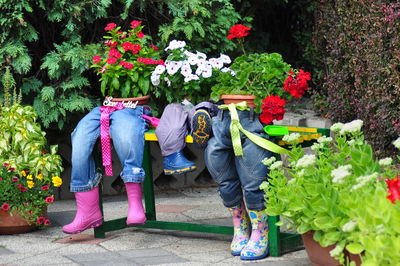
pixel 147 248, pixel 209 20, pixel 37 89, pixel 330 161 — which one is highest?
pixel 209 20

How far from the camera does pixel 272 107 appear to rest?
A: 14.5 feet

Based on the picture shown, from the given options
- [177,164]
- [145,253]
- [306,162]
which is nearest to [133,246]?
[145,253]

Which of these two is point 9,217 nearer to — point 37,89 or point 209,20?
point 37,89

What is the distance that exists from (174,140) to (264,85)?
2.11 feet

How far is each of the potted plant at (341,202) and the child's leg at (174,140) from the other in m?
0.74

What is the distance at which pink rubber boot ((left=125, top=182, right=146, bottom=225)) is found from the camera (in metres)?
4.72

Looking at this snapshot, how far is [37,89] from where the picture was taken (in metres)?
6.24

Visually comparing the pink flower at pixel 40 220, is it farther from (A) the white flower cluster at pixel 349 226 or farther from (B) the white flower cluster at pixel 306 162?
(A) the white flower cluster at pixel 349 226

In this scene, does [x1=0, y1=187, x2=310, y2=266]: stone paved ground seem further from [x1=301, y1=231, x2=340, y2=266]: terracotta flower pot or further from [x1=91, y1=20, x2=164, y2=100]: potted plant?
[x1=91, y1=20, x2=164, y2=100]: potted plant

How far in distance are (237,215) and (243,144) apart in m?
0.46

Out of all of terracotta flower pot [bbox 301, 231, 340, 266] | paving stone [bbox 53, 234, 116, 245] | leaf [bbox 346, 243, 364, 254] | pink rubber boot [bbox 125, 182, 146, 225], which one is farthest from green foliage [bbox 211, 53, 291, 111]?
leaf [bbox 346, 243, 364, 254]

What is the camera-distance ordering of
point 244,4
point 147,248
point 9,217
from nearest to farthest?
point 147,248
point 9,217
point 244,4

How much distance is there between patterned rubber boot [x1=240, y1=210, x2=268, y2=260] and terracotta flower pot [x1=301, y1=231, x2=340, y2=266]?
1.67 feet

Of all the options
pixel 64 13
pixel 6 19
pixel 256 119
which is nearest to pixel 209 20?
pixel 64 13
